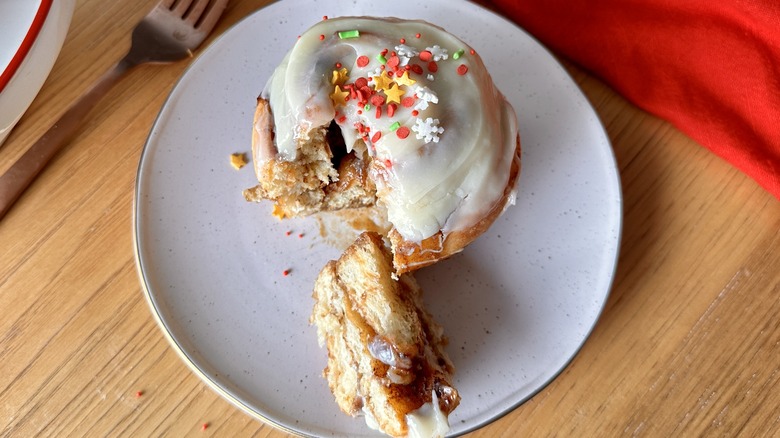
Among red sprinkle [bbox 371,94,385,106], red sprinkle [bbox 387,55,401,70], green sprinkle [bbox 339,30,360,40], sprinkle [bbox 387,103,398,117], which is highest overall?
green sprinkle [bbox 339,30,360,40]

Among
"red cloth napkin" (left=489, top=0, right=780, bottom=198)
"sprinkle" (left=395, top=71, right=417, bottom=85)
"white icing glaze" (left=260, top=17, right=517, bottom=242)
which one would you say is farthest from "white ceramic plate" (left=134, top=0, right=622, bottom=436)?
"sprinkle" (left=395, top=71, right=417, bottom=85)

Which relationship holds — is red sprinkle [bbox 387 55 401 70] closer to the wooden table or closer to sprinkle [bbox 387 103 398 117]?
sprinkle [bbox 387 103 398 117]

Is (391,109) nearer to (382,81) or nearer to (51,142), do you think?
(382,81)

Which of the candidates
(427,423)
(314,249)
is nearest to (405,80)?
(314,249)

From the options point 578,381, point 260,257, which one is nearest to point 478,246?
point 578,381

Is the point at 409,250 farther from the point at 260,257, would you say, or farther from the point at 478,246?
the point at 260,257

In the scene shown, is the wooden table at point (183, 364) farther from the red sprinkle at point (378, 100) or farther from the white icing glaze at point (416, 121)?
the red sprinkle at point (378, 100)
